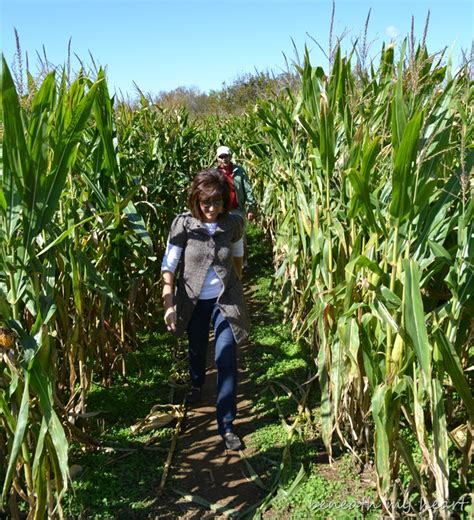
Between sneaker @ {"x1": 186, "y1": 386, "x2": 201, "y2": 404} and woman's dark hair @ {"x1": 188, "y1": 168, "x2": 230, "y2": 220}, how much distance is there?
1185 millimetres

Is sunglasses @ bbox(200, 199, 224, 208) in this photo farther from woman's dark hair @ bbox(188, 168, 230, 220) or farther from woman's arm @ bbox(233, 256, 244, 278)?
woman's arm @ bbox(233, 256, 244, 278)

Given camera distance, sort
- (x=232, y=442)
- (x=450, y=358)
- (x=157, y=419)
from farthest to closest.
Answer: (x=157, y=419), (x=232, y=442), (x=450, y=358)

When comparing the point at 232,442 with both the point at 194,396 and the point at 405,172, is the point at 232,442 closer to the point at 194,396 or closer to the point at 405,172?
the point at 194,396

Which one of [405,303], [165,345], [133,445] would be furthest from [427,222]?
[165,345]

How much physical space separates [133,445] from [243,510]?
32.1 inches

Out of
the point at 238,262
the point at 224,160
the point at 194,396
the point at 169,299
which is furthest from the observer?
the point at 224,160

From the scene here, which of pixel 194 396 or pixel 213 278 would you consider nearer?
pixel 213 278

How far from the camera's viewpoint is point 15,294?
76.2 inches

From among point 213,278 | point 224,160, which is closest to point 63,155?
point 213,278

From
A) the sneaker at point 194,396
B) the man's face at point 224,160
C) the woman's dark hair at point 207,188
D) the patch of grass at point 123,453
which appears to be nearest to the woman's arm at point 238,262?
the woman's dark hair at point 207,188

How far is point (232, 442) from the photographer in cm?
286

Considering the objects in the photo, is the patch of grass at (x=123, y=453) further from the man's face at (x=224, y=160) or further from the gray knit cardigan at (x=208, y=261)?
the man's face at (x=224, y=160)

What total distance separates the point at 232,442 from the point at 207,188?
1.36 meters

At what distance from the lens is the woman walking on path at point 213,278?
2893 millimetres
